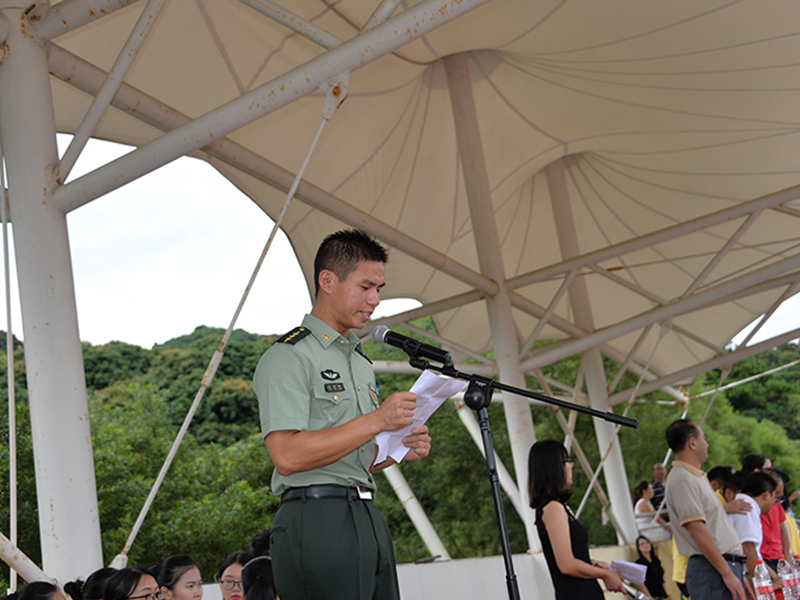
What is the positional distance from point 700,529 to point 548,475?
4.06 feet

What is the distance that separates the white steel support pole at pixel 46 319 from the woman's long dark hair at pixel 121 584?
0.33 meters

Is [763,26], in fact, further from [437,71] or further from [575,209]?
[575,209]

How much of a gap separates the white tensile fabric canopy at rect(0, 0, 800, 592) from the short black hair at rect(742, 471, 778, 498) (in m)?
2.89

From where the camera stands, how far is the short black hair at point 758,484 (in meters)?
5.86

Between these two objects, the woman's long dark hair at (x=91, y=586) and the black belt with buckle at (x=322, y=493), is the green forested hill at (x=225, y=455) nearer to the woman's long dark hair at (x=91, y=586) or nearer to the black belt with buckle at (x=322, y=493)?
→ the woman's long dark hair at (x=91, y=586)

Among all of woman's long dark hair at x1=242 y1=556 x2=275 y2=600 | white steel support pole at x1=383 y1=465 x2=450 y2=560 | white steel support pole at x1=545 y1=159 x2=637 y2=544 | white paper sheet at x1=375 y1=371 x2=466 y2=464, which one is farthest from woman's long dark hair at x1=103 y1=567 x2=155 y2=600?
white steel support pole at x1=545 y1=159 x2=637 y2=544

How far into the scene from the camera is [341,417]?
7.55ft

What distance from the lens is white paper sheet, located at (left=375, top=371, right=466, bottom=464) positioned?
2129 millimetres

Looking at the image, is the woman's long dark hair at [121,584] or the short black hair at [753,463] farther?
the short black hair at [753,463]

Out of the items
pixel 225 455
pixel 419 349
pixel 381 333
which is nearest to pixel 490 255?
pixel 381 333

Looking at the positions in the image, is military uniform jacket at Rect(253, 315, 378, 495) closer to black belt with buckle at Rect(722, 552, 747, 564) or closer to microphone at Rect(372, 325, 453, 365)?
microphone at Rect(372, 325, 453, 365)

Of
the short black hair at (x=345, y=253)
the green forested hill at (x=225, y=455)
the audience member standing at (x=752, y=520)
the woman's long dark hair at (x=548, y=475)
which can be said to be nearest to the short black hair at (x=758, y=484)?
the audience member standing at (x=752, y=520)

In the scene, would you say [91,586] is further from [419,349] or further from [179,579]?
[419,349]

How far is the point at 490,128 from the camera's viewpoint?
33.1 feet
